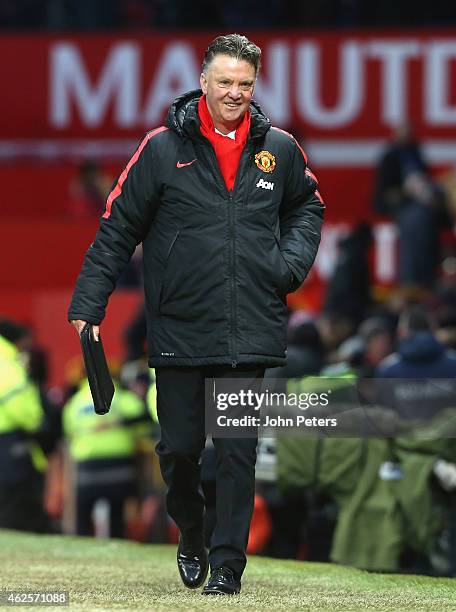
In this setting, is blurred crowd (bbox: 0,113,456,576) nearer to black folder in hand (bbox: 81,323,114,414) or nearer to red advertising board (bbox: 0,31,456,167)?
red advertising board (bbox: 0,31,456,167)

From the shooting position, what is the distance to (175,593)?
23.9ft

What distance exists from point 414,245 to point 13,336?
169 inches

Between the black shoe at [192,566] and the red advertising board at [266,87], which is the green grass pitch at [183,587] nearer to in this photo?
the black shoe at [192,566]

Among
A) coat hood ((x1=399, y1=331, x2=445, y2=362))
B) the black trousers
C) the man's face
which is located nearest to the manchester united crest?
the man's face

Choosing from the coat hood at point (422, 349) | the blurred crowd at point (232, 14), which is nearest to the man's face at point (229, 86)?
the coat hood at point (422, 349)

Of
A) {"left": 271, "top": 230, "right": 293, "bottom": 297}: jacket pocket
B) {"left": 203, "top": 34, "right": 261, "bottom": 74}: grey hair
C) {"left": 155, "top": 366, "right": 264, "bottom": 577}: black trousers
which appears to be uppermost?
→ {"left": 203, "top": 34, "right": 261, "bottom": 74}: grey hair

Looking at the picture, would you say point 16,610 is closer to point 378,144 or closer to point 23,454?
point 23,454

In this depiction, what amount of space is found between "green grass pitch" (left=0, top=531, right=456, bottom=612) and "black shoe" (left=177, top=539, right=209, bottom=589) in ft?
0.23

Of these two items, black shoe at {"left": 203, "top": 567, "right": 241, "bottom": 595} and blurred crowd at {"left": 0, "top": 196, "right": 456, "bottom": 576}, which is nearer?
black shoe at {"left": 203, "top": 567, "right": 241, "bottom": 595}

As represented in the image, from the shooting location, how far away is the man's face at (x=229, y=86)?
711cm

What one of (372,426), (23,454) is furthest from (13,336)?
(372,426)

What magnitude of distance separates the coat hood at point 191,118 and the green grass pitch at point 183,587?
178cm

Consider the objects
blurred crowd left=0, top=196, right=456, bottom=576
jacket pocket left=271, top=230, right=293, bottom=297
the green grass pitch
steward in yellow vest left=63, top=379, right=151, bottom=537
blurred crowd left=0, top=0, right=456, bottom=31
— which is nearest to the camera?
the green grass pitch

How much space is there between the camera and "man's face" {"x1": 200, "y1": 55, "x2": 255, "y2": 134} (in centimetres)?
711
